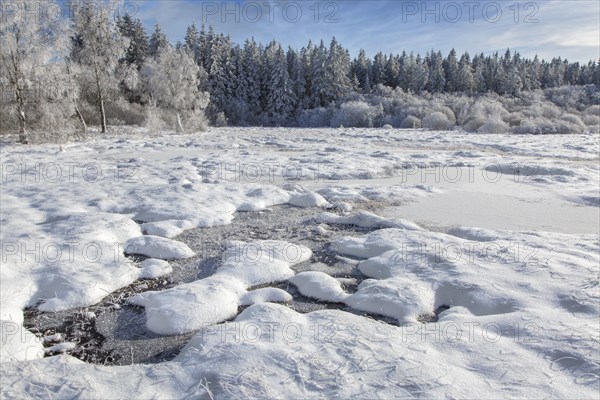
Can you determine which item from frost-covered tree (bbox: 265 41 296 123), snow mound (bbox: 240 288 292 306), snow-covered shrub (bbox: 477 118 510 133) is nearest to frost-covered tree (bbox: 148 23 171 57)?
frost-covered tree (bbox: 265 41 296 123)

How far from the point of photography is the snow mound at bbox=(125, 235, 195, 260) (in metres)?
4.94

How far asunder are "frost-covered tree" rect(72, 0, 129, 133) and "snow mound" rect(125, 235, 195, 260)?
67.6ft

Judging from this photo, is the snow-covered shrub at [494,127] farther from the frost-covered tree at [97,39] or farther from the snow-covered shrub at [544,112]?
the frost-covered tree at [97,39]

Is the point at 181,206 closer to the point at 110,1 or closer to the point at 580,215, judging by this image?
the point at 580,215

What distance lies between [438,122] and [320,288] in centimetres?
3352

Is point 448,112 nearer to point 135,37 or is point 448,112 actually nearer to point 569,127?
point 569,127

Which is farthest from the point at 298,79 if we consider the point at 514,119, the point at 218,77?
the point at 514,119

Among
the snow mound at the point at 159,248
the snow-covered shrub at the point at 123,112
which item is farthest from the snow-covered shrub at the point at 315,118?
the snow mound at the point at 159,248

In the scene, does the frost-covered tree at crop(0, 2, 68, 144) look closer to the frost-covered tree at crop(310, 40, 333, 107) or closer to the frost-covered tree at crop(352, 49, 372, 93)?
the frost-covered tree at crop(310, 40, 333, 107)

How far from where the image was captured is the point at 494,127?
2772cm

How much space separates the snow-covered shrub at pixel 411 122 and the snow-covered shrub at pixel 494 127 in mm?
9114

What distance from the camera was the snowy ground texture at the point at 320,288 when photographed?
258 cm

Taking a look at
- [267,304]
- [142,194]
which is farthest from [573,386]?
[142,194]

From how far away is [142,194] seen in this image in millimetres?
7578
